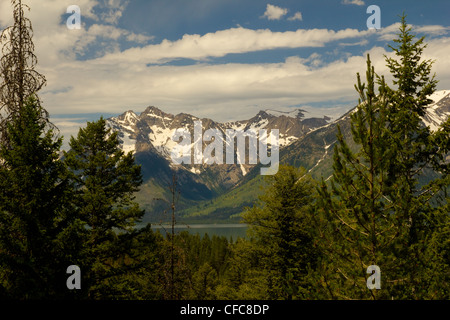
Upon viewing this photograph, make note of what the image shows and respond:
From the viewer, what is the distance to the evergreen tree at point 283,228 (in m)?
22.8

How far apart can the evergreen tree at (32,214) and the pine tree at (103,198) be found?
16.2 feet

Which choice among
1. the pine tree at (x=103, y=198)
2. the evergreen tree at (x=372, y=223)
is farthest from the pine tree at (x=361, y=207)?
the pine tree at (x=103, y=198)

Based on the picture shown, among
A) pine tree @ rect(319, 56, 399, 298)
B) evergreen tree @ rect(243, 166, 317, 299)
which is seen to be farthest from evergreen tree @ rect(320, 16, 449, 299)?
evergreen tree @ rect(243, 166, 317, 299)

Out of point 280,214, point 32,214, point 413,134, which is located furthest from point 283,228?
point 32,214

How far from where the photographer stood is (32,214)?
590 inches

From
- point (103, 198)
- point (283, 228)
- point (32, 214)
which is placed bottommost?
point (283, 228)

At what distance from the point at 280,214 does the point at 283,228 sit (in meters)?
0.86

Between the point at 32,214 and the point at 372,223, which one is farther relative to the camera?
the point at 32,214

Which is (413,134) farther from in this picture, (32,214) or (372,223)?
(32,214)

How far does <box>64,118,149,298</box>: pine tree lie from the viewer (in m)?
22.0

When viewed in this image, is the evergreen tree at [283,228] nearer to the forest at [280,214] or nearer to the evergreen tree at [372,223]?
the forest at [280,214]

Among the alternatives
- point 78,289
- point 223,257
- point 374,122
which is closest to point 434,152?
point 374,122

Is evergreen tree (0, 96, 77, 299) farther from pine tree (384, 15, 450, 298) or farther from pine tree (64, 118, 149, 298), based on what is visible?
pine tree (384, 15, 450, 298)
